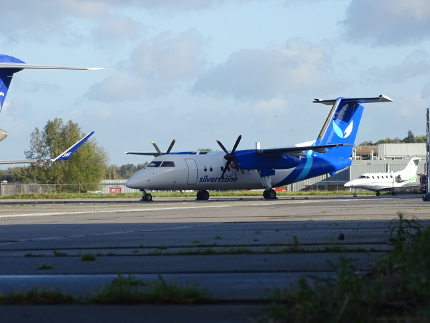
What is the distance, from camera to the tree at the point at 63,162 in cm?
8962

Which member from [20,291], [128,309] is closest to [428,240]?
[128,309]

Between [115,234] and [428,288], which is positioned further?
[115,234]

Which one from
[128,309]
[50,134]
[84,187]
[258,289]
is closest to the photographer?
[128,309]

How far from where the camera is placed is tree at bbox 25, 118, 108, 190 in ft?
294

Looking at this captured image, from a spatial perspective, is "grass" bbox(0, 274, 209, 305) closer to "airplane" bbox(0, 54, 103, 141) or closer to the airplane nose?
"airplane" bbox(0, 54, 103, 141)

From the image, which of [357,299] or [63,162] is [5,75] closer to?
[357,299]

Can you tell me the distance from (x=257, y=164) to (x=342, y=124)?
7.89 metres

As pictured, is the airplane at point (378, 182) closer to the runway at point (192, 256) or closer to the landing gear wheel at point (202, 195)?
the landing gear wheel at point (202, 195)

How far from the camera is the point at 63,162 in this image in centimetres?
8956

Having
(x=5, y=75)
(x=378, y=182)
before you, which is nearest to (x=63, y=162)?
(x=378, y=182)

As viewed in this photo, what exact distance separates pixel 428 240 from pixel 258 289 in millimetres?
1629

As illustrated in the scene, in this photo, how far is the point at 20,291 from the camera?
199 inches

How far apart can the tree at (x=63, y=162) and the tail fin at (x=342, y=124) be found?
54304 mm

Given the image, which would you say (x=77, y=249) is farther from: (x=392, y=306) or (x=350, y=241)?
(x=392, y=306)
